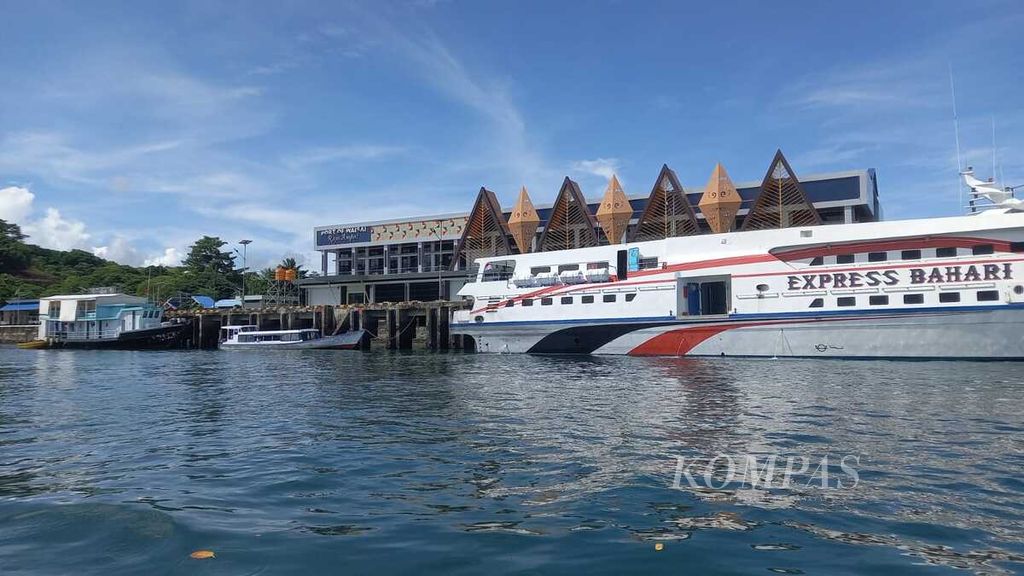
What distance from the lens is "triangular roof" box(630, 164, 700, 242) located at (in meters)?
49.5

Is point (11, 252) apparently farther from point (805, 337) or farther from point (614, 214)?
point (805, 337)

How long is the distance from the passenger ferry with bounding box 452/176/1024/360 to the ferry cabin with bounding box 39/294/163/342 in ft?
122

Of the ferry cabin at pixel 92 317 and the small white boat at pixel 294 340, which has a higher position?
the ferry cabin at pixel 92 317

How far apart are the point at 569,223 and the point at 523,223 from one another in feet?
13.3

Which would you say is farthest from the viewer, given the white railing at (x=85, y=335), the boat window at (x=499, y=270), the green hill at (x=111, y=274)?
the green hill at (x=111, y=274)

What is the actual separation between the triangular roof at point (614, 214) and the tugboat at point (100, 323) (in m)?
38.7

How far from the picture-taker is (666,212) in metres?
49.3

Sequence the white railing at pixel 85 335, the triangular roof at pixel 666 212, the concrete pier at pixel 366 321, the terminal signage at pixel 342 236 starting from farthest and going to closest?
the terminal signage at pixel 342 236, the white railing at pixel 85 335, the triangular roof at pixel 666 212, the concrete pier at pixel 366 321

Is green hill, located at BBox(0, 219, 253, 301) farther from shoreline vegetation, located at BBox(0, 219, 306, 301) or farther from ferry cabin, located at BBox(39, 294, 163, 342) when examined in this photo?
ferry cabin, located at BBox(39, 294, 163, 342)

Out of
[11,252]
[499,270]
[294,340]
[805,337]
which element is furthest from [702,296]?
[11,252]

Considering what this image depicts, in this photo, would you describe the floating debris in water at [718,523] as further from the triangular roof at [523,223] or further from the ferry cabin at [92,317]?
the ferry cabin at [92,317]

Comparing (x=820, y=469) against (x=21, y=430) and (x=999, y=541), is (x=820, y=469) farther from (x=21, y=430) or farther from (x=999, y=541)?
(x=21, y=430)

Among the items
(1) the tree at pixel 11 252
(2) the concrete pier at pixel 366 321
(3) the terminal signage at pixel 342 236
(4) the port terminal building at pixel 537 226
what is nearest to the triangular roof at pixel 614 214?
(4) the port terminal building at pixel 537 226

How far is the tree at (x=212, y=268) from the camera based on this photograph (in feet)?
312
